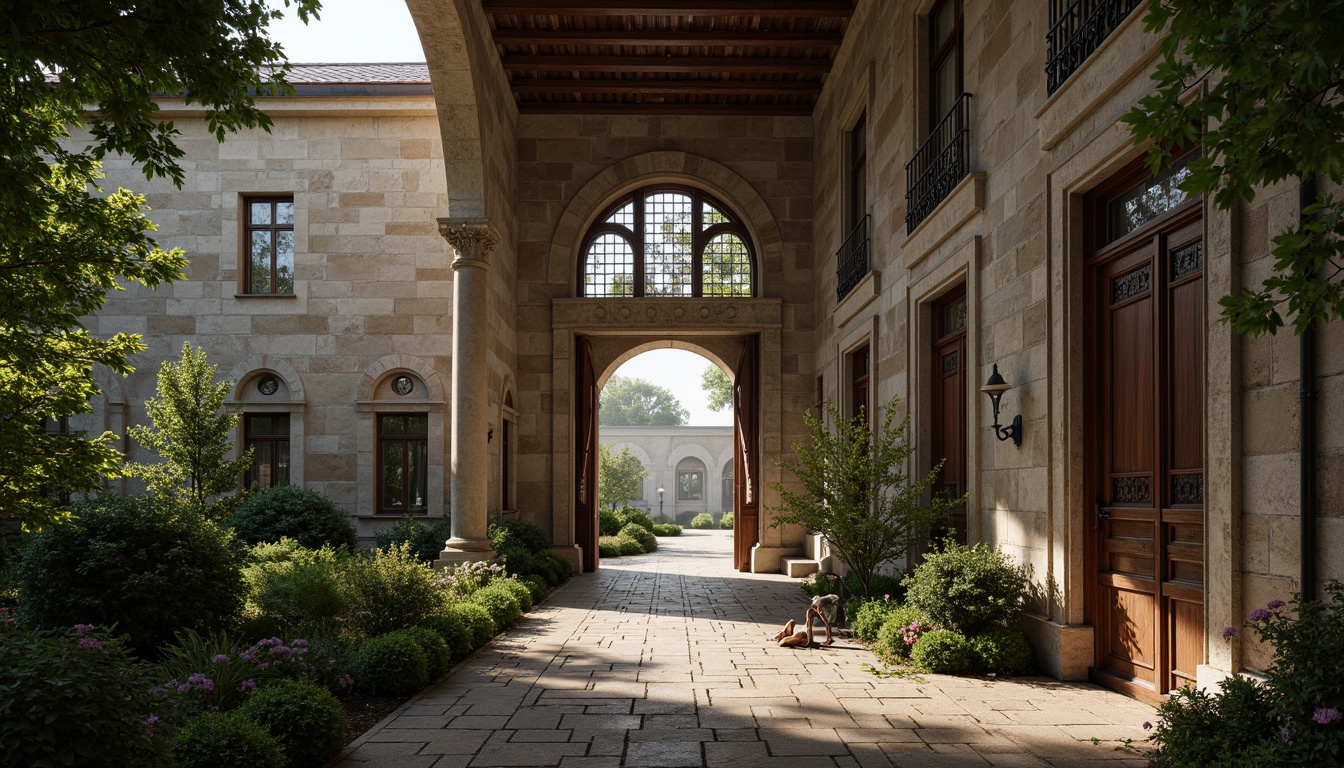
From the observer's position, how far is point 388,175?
16.2 metres

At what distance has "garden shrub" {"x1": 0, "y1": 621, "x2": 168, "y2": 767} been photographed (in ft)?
11.0

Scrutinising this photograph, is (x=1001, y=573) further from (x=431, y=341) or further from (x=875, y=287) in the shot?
(x=431, y=341)

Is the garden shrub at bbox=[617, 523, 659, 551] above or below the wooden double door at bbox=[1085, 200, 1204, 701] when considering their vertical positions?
below

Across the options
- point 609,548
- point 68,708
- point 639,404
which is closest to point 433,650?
point 68,708

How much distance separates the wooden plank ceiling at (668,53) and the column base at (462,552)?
7.64m

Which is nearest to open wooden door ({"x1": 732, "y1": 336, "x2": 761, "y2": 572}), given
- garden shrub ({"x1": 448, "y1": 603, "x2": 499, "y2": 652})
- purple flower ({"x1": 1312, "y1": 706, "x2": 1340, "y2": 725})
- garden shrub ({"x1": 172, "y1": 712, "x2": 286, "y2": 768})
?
garden shrub ({"x1": 448, "y1": 603, "x2": 499, "y2": 652})

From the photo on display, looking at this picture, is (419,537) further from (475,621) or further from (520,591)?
(475,621)

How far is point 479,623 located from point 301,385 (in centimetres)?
828

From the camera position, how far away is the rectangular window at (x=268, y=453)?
1602cm

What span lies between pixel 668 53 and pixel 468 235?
537 centimetres

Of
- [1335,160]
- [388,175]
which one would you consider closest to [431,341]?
[388,175]

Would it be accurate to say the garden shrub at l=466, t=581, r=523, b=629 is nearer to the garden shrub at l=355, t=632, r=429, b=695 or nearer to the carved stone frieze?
the garden shrub at l=355, t=632, r=429, b=695

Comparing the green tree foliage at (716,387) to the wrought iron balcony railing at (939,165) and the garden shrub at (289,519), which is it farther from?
the wrought iron balcony railing at (939,165)

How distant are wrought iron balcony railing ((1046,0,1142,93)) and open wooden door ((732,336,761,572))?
36.2ft
